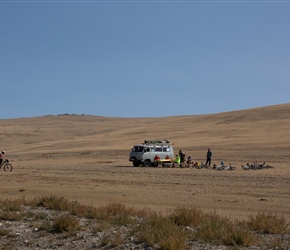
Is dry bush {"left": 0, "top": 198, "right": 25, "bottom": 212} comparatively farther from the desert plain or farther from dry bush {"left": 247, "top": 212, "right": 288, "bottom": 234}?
dry bush {"left": 247, "top": 212, "right": 288, "bottom": 234}

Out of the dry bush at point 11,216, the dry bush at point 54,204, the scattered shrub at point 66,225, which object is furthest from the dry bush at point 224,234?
the dry bush at point 11,216

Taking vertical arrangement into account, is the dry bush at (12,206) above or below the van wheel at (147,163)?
below

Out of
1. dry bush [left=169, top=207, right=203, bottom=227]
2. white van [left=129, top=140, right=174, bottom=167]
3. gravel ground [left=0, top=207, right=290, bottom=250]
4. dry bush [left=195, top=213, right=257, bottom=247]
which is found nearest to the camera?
dry bush [left=195, top=213, right=257, bottom=247]

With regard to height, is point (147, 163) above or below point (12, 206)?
above

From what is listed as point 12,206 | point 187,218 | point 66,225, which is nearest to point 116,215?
point 66,225

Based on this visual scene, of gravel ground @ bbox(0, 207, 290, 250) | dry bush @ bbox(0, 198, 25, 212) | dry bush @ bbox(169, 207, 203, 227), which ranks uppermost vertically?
dry bush @ bbox(0, 198, 25, 212)

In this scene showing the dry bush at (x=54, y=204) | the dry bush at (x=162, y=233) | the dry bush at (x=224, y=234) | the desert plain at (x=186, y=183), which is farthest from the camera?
the desert plain at (x=186, y=183)

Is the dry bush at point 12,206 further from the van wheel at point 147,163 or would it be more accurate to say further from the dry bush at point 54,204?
the van wheel at point 147,163

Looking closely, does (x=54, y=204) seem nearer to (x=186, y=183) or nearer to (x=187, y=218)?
(x=187, y=218)

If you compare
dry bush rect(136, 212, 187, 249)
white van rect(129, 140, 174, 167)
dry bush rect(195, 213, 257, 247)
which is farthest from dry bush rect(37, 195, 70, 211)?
white van rect(129, 140, 174, 167)

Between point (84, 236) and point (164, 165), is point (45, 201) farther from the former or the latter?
point (164, 165)

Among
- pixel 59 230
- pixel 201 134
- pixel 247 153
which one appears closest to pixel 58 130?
pixel 201 134

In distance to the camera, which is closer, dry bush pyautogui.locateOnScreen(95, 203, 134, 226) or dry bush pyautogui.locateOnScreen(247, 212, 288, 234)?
dry bush pyautogui.locateOnScreen(247, 212, 288, 234)

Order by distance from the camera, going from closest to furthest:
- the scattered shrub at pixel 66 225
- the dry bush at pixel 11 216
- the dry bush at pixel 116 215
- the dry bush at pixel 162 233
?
1. the dry bush at pixel 162 233
2. the scattered shrub at pixel 66 225
3. the dry bush at pixel 116 215
4. the dry bush at pixel 11 216
